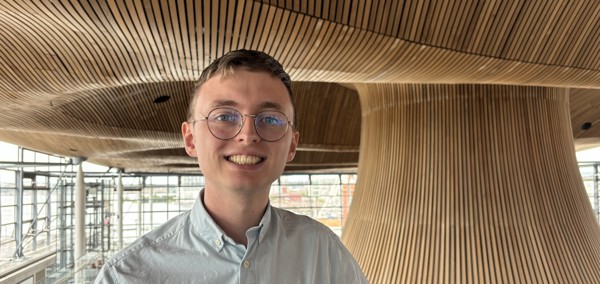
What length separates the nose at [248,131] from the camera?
4.09 feet

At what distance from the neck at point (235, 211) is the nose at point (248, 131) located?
0.47 ft

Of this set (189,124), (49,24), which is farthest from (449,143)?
(189,124)

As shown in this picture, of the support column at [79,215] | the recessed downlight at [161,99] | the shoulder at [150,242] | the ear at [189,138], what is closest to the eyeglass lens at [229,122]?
the ear at [189,138]

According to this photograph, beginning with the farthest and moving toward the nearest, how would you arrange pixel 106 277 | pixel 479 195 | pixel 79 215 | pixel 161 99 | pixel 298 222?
1. pixel 79 215
2. pixel 161 99
3. pixel 479 195
4. pixel 298 222
5. pixel 106 277

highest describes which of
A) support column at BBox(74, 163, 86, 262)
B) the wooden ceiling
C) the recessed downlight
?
the recessed downlight

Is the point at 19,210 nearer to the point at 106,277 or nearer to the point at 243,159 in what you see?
the point at 106,277

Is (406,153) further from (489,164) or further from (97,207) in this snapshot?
(97,207)

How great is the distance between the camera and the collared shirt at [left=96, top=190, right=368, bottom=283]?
125 cm

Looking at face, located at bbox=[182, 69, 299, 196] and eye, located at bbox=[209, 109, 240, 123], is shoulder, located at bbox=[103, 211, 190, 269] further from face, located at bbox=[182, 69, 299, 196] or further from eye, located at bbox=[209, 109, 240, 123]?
eye, located at bbox=[209, 109, 240, 123]

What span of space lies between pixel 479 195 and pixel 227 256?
4.61 meters

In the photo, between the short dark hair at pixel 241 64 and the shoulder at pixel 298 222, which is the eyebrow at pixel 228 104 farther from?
the shoulder at pixel 298 222

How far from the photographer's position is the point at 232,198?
1.31 m

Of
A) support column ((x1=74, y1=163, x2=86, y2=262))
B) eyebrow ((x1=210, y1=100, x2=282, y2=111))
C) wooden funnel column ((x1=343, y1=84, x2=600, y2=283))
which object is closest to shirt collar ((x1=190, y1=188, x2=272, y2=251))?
eyebrow ((x1=210, y1=100, x2=282, y2=111))

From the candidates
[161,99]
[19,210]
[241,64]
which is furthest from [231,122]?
[19,210]
